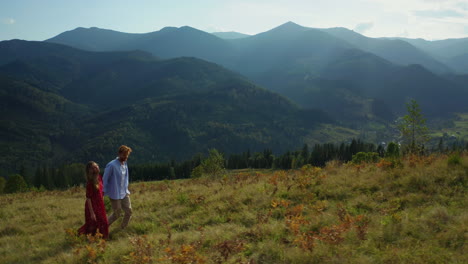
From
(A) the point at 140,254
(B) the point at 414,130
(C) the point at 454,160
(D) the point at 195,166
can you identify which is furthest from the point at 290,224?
(D) the point at 195,166

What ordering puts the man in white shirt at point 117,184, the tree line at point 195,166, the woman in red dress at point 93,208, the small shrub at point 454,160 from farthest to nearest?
the tree line at point 195,166
the small shrub at point 454,160
the man in white shirt at point 117,184
the woman in red dress at point 93,208

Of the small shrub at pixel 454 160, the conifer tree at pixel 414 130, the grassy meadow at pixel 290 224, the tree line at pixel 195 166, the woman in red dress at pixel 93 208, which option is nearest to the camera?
the grassy meadow at pixel 290 224

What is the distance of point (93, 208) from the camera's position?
9062mm

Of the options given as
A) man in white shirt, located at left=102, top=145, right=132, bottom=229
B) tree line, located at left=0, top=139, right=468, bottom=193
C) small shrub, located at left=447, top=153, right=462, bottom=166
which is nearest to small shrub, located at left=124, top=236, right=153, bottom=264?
man in white shirt, located at left=102, top=145, right=132, bottom=229

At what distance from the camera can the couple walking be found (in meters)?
8.97

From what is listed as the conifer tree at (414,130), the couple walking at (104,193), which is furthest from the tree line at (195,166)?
the couple walking at (104,193)

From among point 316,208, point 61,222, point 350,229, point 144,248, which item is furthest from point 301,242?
point 61,222

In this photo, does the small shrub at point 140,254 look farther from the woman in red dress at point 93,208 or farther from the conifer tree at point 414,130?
the conifer tree at point 414,130

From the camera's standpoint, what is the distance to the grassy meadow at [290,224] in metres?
6.47

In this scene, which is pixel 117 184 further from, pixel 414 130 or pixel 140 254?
pixel 414 130

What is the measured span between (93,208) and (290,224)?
5.97 metres

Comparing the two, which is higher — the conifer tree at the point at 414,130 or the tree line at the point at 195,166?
the conifer tree at the point at 414,130

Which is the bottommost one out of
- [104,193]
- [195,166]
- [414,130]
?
[195,166]

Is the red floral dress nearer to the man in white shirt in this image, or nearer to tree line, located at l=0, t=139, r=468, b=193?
the man in white shirt
